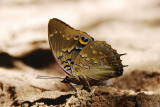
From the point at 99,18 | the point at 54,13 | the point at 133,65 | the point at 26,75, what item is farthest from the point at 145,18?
the point at 26,75

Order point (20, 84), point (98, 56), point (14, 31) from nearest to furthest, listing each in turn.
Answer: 1. point (98, 56)
2. point (20, 84)
3. point (14, 31)

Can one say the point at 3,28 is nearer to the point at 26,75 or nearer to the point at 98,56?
the point at 26,75

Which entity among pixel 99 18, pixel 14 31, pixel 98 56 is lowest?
pixel 98 56

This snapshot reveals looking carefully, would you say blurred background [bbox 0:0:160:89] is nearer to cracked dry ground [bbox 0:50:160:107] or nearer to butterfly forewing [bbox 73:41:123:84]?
cracked dry ground [bbox 0:50:160:107]

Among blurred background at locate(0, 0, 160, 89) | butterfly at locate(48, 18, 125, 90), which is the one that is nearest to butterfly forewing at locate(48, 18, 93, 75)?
butterfly at locate(48, 18, 125, 90)

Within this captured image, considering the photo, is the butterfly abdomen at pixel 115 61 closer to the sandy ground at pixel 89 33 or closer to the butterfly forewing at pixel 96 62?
the butterfly forewing at pixel 96 62

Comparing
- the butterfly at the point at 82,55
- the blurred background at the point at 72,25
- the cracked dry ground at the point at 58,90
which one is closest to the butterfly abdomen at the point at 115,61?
the butterfly at the point at 82,55

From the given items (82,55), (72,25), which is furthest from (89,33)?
(82,55)

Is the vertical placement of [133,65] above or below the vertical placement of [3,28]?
below
